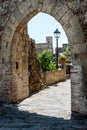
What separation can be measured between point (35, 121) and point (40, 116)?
1.66 ft

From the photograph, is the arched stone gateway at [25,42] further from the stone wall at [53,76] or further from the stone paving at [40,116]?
the stone wall at [53,76]

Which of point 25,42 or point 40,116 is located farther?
point 25,42

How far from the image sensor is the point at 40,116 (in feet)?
22.1

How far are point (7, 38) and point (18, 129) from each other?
318 cm

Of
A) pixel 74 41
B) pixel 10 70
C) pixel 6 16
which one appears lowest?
pixel 10 70

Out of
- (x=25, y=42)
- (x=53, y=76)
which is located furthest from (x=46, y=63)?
(x=25, y=42)

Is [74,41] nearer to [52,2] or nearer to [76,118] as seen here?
[52,2]

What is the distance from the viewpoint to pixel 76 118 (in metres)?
6.46

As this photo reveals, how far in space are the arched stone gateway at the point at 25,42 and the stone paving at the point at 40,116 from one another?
1.28 feet

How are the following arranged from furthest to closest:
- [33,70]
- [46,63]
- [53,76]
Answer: [46,63] → [53,76] → [33,70]

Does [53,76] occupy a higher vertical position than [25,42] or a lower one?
lower

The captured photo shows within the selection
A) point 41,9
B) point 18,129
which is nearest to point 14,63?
point 41,9

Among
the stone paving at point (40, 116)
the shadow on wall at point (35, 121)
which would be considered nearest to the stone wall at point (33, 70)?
the stone paving at point (40, 116)

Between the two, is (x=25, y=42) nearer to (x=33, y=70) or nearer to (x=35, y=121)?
(x=33, y=70)
